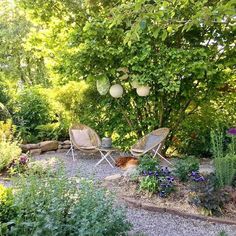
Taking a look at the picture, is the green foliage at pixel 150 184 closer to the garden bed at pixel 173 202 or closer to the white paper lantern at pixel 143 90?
the garden bed at pixel 173 202

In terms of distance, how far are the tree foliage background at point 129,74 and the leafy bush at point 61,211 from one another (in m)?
3.11

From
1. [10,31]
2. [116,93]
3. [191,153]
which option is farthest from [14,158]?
[10,31]

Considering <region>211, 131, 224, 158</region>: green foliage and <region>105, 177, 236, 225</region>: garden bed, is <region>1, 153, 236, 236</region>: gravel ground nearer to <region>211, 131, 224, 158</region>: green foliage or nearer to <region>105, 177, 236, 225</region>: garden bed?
<region>105, 177, 236, 225</region>: garden bed

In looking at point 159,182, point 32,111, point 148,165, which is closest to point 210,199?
point 159,182

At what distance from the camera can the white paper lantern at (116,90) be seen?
20.7ft

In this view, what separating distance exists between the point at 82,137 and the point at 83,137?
20mm

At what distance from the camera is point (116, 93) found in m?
6.32

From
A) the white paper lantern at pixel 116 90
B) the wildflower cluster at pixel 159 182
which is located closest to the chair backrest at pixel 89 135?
the white paper lantern at pixel 116 90

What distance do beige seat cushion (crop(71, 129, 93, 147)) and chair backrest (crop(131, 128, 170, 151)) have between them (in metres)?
1.06

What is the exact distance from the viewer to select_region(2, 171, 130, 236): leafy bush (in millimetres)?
2336

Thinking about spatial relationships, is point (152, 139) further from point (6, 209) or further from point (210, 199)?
point (6, 209)

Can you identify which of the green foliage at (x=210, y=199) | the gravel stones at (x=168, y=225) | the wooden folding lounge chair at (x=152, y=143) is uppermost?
the wooden folding lounge chair at (x=152, y=143)

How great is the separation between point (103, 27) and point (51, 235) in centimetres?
414

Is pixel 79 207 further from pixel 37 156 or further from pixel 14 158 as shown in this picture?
pixel 37 156
